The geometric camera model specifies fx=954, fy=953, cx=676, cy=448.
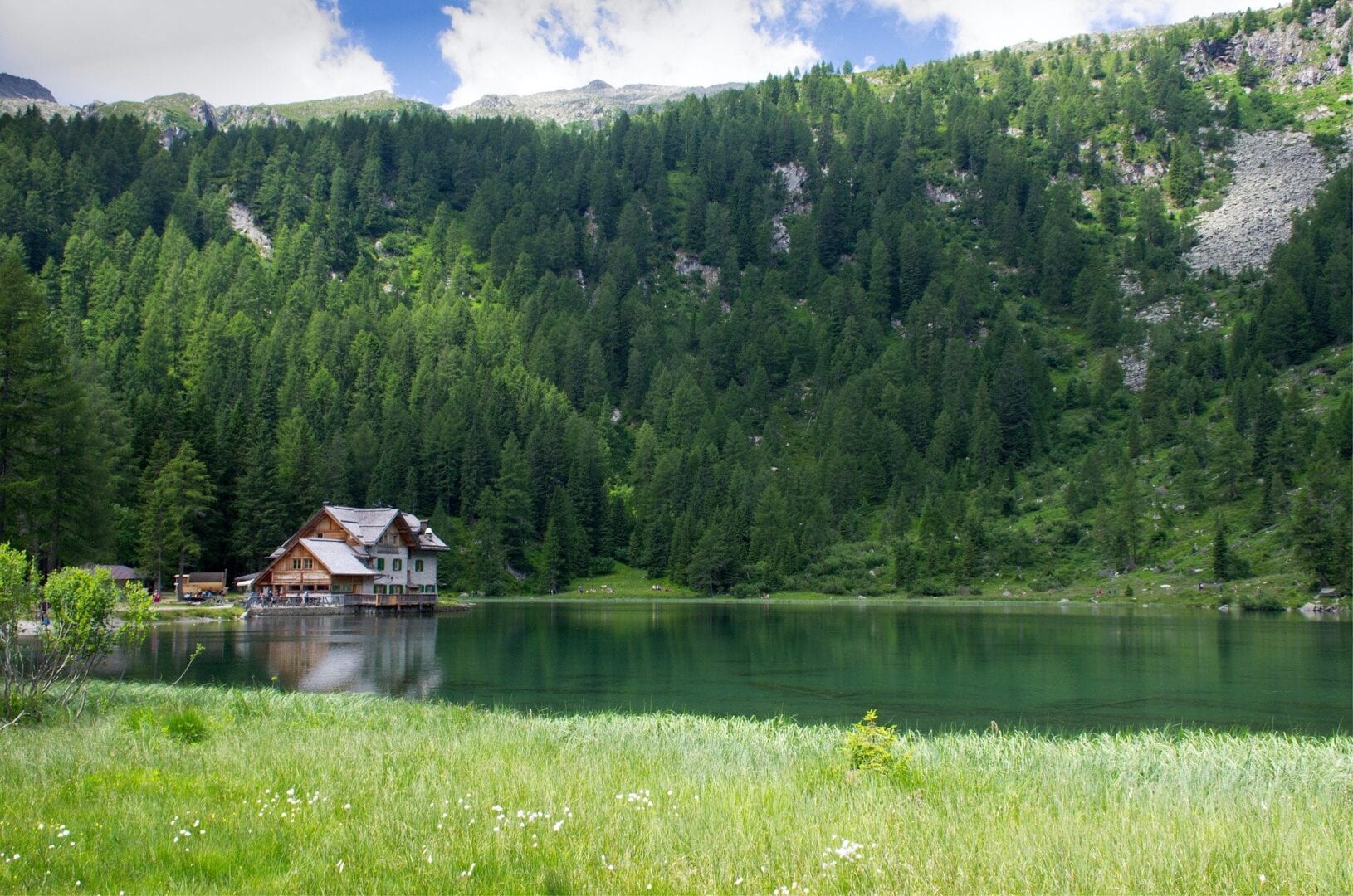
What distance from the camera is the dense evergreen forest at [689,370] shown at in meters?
83.4

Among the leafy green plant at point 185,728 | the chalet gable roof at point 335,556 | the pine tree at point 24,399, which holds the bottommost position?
the chalet gable roof at point 335,556

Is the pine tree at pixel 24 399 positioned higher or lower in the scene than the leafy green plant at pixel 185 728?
higher

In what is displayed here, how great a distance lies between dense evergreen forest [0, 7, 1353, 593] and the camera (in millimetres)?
83438

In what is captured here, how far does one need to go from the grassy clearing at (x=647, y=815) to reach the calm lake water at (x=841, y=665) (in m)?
9.68

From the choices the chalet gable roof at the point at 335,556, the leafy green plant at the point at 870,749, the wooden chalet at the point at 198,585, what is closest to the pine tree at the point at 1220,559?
the chalet gable roof at the point at 335,556

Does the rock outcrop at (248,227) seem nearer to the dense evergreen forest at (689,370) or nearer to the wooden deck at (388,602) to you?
the dense evergreen forest at (689,370)

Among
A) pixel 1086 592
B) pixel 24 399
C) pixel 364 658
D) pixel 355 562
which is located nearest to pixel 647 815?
pixel 364 658

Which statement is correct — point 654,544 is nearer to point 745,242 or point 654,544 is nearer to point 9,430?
point 9,430

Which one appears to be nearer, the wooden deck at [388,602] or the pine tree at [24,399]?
the pine tree at [24,399]

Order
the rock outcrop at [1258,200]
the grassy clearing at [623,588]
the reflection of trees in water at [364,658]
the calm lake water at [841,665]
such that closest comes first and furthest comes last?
the calm lake water at [841,665]
the reflection of trees in water at [364,658]
the grassy clearing at [623,588]
the rock outcrop at [1258,200]

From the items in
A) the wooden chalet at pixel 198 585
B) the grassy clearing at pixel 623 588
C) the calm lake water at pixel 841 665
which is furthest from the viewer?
→ the grassy clearing at pixel 623 588

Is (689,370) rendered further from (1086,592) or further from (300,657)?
(300,657)

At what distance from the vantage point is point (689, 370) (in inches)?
5925

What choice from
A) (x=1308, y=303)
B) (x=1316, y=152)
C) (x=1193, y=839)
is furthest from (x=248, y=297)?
(x=1316, y=152)
